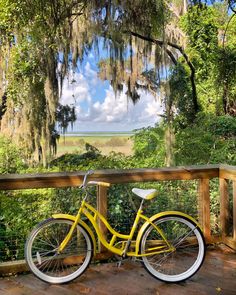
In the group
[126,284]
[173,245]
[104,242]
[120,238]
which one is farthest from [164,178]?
[126,284]

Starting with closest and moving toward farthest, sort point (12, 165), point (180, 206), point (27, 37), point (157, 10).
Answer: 1. point (180, 206)
2. point (157, 10)
3. point (27, 37)
4. point (12, 165)

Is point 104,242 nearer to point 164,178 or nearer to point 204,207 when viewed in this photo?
point 164,178

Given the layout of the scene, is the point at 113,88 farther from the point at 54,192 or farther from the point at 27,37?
the point at 54,192

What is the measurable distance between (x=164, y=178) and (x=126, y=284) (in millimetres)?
1035

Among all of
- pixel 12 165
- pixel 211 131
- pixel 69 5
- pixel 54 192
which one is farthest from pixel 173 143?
pixel 54 192

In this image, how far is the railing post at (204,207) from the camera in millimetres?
3441

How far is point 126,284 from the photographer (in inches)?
105

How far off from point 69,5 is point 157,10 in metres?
1.90

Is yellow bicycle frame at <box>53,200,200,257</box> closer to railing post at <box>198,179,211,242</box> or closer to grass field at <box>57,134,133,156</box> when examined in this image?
railing post at <box>198,179,211,242</box>

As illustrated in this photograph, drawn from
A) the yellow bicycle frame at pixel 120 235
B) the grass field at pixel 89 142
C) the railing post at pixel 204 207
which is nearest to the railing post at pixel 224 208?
the railing post at pixel 204 207

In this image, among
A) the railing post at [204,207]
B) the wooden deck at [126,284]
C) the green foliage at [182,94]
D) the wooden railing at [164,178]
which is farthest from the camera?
the green foliage at [182,94]

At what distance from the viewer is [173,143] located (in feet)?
27.1

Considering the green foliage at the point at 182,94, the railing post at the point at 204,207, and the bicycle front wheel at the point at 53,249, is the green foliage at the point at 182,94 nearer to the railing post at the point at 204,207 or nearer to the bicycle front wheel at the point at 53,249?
the railing post at the point at 204,207

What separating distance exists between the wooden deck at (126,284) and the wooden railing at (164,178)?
403 millimetres
